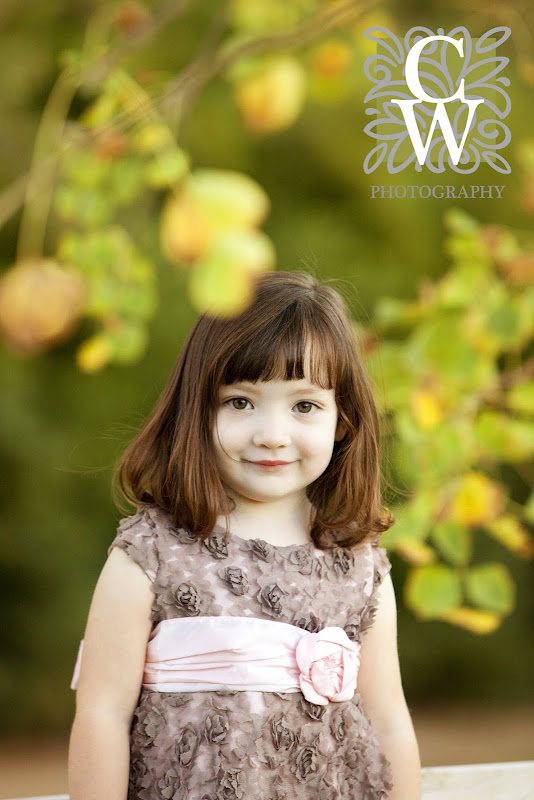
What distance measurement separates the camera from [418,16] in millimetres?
2492

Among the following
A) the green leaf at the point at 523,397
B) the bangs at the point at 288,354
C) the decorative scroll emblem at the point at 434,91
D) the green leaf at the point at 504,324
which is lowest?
the bangs at the point at 288,354

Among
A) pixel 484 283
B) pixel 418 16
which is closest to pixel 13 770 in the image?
pixel 484 283

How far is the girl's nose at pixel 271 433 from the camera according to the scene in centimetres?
121

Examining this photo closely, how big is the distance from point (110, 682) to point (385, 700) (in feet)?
1.26

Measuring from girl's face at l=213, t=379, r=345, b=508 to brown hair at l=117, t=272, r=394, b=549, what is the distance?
0.05 feet

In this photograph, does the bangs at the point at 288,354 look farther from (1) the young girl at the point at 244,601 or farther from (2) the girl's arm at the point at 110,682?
(2) the girl's arm at the point at 110,682

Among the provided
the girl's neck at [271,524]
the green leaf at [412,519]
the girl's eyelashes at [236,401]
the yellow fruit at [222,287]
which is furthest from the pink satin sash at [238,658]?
the green leaf at [412,519]

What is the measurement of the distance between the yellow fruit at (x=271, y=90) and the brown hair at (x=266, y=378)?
1.83 ft

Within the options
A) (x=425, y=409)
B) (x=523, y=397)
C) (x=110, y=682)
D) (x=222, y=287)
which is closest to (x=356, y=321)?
(x=425, y=409)

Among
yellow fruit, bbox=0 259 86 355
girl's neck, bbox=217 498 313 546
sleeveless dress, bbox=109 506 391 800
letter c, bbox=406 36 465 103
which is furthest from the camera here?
letter c, bbox=406 36 465 103

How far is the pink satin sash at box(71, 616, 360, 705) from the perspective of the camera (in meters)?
1.19

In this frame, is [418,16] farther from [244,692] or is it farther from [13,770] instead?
[13,770]

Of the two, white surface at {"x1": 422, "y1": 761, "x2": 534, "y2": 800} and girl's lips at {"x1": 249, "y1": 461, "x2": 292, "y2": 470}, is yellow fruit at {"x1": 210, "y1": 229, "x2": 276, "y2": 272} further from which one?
white surface at {"x1": 422, "y1": 761, "x2": 534, "y2": 800}

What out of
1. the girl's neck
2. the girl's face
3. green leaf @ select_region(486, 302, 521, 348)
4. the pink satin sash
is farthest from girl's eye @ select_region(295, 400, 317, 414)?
green leaf @ select_region(486, 302, 521, 348)
